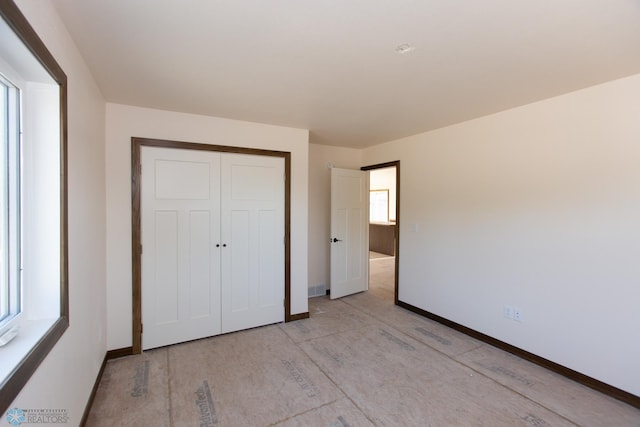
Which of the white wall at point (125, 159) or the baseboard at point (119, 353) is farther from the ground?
the white wall at point (125, 159)

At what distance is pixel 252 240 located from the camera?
3389 mm

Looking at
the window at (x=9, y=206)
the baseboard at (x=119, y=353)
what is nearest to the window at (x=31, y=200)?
the window at (x=9, y=206)

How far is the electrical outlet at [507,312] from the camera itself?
9.47 feet

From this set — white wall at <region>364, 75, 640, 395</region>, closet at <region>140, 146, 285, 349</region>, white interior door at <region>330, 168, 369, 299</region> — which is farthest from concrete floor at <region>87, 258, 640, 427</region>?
white interior door at <region>330, 168, 369, 299</region>

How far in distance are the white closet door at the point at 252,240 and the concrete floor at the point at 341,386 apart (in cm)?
28

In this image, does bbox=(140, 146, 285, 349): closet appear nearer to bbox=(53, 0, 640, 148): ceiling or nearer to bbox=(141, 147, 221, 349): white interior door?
bbox=(141, 147, 221, 349): white interior door

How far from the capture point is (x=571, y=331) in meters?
2.46

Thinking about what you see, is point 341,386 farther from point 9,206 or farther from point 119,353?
point 9,206

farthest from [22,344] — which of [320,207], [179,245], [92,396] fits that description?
[320,207]

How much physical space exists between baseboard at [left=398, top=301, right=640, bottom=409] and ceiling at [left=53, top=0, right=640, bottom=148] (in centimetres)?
230

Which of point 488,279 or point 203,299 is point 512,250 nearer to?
point 488,279

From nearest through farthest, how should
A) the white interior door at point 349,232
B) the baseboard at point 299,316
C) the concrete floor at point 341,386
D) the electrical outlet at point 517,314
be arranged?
the concrete floor at point 341,386 < the electrical outlet at point 517,314 < the baseboard at point 299,316 < the white interior door at point 349,232

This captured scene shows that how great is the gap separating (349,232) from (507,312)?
2.28 metres

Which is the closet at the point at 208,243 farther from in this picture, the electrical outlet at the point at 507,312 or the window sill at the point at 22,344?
the electrical outlet at the point at 507,312
